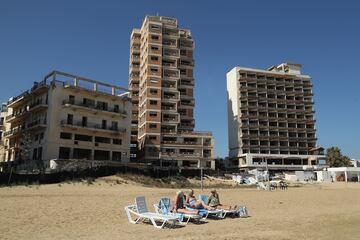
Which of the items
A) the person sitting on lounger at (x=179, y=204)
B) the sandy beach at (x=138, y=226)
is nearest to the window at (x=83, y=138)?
the sandy beach at (x=138, y=226)

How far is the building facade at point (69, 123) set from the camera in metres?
49.0

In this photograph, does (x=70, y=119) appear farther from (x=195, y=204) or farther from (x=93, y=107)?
(x=195, y=204)

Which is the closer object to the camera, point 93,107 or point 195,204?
point 195,204

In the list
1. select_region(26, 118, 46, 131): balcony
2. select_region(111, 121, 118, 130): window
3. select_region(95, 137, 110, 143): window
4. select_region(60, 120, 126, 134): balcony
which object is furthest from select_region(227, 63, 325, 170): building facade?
select_region(26, 118, 46, 131): balcony

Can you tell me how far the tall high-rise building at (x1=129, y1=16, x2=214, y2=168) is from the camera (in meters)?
69.1

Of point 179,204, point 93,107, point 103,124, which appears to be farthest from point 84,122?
point 179,204

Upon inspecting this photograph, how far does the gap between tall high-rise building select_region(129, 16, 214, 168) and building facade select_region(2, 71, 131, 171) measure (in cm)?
1293

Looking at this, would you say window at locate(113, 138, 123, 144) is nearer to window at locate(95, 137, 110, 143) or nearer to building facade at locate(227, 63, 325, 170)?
window at locate(95, 137, 110, 143)

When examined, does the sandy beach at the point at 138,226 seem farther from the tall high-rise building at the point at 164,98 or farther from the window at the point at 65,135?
the tall high-rise building at the point at 164,98

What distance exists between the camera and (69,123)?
165ft

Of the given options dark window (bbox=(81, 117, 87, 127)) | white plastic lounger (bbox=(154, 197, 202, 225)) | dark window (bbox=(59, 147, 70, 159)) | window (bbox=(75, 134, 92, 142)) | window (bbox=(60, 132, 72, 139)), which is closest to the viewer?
white plastic lounger (bbox=(154, 197, 202, 225))

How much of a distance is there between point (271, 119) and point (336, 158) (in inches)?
737

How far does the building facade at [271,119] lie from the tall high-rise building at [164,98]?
624 inches

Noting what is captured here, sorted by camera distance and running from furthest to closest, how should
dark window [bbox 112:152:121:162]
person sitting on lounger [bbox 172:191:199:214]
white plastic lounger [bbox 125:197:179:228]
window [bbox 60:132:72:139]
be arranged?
dark window [bbox 112:152:121:162] → window [bbox 60:132:72:139] → person sitting on lounger [bbox 172:191:199:214] → white plastic lounger [bbox 125:197:179:228]
